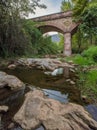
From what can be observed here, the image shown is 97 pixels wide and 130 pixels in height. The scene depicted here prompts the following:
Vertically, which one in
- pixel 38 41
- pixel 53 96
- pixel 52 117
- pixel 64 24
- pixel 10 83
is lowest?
pixel 53 96

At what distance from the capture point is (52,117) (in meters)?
3.49

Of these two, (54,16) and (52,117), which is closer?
(52,117)

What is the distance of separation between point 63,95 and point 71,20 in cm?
1647

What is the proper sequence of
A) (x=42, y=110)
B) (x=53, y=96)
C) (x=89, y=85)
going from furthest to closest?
(x=89, y=85), (x=53, y=96), (x=42, y=110)

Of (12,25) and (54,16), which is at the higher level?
(54,16)

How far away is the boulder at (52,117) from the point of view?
3.28 metres

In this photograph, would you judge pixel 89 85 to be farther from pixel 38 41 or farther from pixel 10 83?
pixel 38 41

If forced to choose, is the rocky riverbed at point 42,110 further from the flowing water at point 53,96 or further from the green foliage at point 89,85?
the green foliage at point 89,85

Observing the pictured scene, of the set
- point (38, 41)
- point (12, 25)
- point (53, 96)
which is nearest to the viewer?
point (53, 96)

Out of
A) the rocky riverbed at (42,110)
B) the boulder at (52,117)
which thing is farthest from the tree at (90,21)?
the boulder at (52,117)

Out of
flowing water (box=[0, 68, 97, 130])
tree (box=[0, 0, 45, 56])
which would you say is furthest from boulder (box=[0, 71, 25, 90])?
tree (box=[0, 0, 45, 56])

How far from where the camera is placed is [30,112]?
3723mm

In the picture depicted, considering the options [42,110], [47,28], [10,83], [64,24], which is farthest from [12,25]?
[47,28]

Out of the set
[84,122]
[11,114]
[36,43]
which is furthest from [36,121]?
[36,43]
